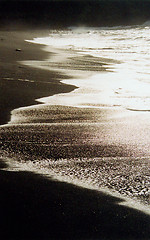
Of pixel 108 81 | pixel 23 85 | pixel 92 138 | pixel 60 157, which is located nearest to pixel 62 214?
pixel 60 157

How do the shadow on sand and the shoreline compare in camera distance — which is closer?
the shadow on sand

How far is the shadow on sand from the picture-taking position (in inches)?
86.8

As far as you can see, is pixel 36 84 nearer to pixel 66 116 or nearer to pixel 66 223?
pixel 66 116

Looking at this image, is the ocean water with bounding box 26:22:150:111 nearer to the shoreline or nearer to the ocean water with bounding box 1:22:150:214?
the ocean water with bounding box 1:22:150:214

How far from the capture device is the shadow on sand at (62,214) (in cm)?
221

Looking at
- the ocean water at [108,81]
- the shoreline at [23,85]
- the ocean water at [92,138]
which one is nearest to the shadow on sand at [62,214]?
the ocean water at [92,138]

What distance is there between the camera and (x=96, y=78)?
7555mm

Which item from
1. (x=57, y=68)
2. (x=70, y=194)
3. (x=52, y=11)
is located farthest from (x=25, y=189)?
(x=52, y=11)

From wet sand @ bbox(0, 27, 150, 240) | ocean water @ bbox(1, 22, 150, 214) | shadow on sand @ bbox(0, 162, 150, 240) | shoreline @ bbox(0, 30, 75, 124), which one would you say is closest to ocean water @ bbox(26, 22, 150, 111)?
ocean water @ bbox(1, 22, 150, 214)

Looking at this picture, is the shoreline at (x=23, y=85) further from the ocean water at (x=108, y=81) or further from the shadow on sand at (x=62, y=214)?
the shadow on sand at (x=62, y=214)

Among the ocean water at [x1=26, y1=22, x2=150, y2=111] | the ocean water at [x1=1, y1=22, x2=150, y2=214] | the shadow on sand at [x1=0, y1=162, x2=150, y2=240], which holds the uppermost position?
the ocean water at [x1=26, y1=22, x2=150, y2=111]

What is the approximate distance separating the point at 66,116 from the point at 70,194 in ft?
6.80

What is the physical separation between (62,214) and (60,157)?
37.6 inches

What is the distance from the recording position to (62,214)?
93.6 inches
